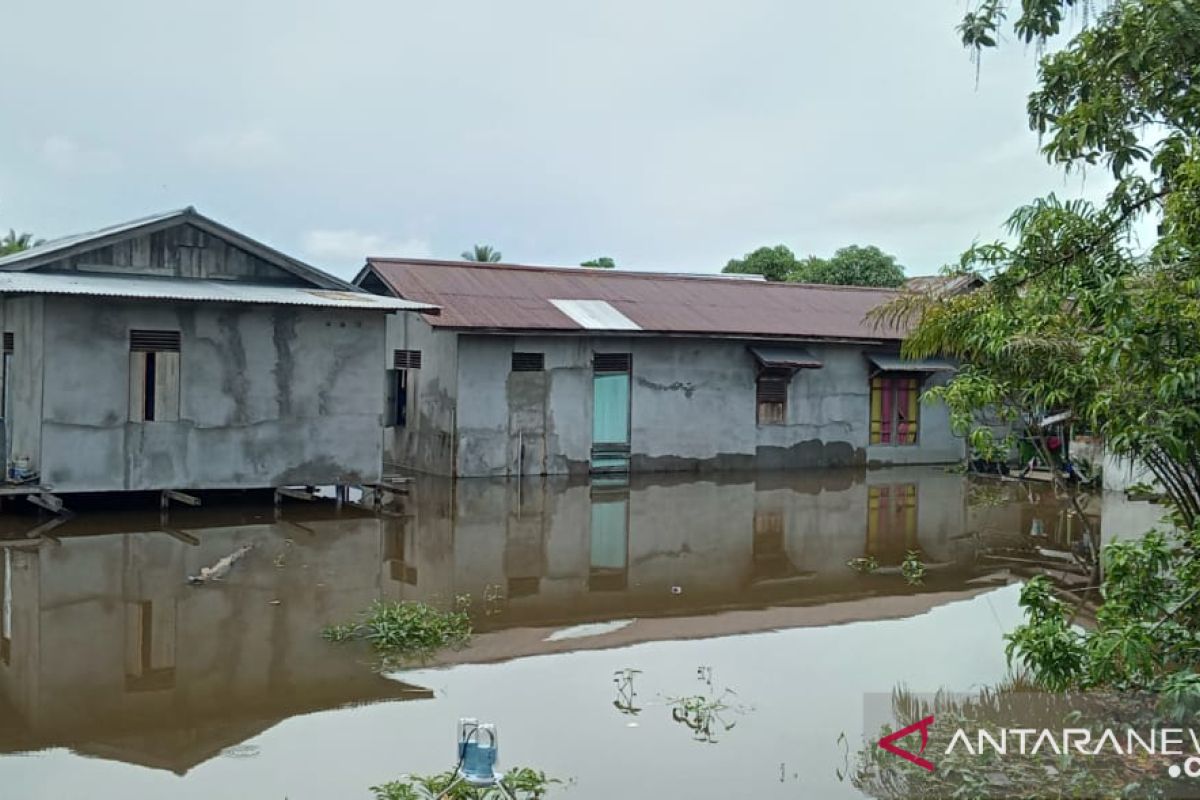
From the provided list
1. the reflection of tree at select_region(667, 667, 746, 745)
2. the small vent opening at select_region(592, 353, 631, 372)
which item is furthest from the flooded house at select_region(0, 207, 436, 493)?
the reflection of tree at select_region(667, 667, 746, 745)

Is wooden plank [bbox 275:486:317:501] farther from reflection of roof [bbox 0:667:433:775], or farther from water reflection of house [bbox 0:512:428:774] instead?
reflection of roof [bbox 0:667:433:775]

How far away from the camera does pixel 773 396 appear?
21.9 metres

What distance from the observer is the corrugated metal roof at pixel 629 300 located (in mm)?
19547

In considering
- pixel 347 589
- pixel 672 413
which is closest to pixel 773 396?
pixel 672 413

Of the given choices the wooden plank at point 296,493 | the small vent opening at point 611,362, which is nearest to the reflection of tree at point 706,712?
the wooden plank at point 296,493

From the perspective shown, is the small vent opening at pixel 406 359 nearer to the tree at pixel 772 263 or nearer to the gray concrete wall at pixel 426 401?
the gray concrete wall at pixel 426 401

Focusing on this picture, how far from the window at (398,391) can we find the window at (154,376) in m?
6.80

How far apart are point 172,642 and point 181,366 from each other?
6661mm

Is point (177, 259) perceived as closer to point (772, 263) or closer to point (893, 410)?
point (893, 410)

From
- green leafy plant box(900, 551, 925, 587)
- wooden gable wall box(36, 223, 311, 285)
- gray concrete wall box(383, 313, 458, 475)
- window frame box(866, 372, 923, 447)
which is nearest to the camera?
green leafy plant box(900, 551, 925, 587)

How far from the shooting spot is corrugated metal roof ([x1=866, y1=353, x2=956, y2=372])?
2264 centimetres

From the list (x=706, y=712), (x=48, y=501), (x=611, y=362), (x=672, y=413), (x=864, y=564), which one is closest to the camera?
(x=706, y=712)

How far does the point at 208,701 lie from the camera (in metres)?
7.04

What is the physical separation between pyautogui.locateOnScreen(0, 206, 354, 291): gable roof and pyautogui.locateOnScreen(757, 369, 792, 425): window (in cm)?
875
